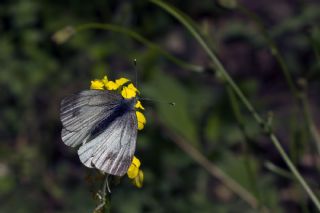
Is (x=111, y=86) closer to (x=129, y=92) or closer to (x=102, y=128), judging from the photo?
(x=129, y=92)

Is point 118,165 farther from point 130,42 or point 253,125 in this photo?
point 130,42

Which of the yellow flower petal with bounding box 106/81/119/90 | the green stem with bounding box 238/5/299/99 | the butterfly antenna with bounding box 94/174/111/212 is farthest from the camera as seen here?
the green stem with bounding box 238/5/299/99

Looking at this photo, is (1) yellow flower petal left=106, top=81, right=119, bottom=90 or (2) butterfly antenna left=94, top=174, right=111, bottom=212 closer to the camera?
(2) butterfly antenna left=94, top=174, right=111, bottom=212

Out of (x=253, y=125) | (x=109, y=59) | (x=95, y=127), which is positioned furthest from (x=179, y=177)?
(x=95, y=127)

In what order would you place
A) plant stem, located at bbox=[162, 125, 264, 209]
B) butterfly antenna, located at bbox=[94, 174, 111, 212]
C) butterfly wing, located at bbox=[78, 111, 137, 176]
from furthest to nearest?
1. plant stem, located at bbox=[162, 125, 264, 209]
2. butterfly antenna, located at bbox=[94, 174, 111, 212]
3. butterfly wing, located at bbox=[78, 111, 137, 176]

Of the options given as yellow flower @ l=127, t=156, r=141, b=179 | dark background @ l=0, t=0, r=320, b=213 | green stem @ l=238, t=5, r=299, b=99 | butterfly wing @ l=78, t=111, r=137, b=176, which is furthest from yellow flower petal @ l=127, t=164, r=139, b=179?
dark background @ l=0, t=0, r=320, b=213

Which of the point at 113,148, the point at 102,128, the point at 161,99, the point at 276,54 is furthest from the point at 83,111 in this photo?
the point at 161,99

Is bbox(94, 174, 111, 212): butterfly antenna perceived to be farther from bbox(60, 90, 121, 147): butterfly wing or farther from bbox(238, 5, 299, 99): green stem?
bbox(238, 5, 299, 99): green stem
